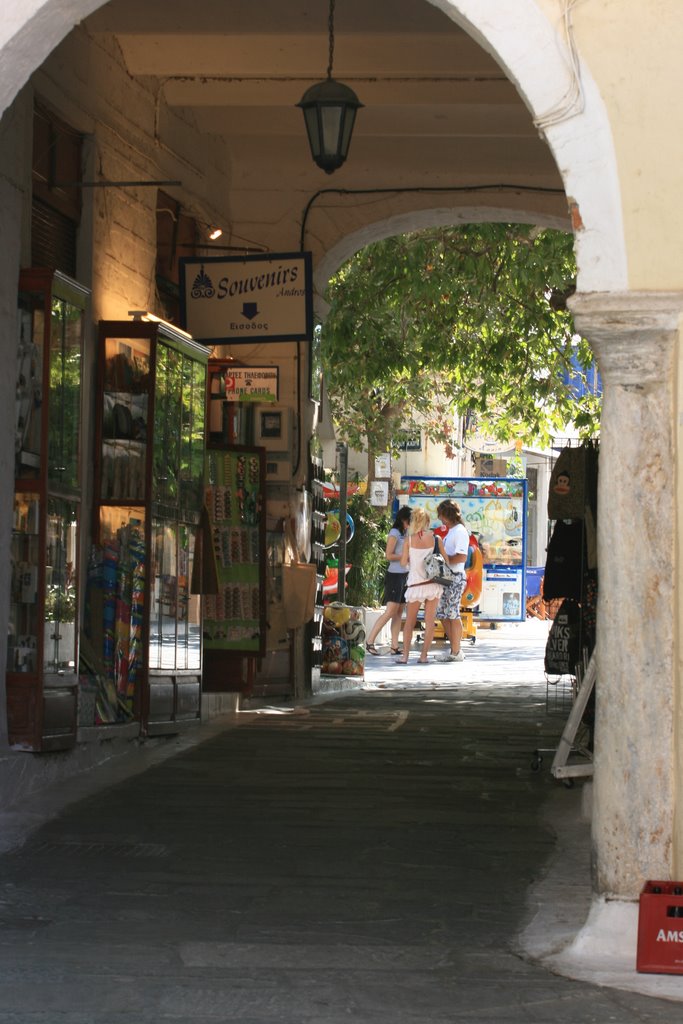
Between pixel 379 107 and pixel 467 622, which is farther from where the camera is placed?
pixel 467 622

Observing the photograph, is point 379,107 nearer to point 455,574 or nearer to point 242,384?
point 242,384

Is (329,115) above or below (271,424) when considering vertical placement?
above

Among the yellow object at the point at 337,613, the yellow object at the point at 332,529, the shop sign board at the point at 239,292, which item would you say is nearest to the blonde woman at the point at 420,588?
the yellow object at the point at 332,529

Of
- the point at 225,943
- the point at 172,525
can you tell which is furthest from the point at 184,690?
the point at 225,943

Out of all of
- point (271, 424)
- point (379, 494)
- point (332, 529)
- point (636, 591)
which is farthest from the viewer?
point (379, 494)

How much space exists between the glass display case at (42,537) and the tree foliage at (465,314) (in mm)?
7703

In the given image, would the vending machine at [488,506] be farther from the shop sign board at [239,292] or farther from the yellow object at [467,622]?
the shop sign board at [239,292]

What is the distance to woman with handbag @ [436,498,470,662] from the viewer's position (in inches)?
773

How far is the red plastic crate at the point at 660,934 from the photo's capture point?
205 inches

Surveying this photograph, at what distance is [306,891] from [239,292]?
21.8 feet

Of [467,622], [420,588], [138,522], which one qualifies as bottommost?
[467,622]

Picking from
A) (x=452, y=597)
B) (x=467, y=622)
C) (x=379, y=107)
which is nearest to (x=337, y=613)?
(x=452, y=597)

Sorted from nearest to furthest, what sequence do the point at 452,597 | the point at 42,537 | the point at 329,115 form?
the point at 42,537 → the point at 329,115 → the point at 452,597

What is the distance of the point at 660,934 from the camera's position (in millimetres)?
5223
